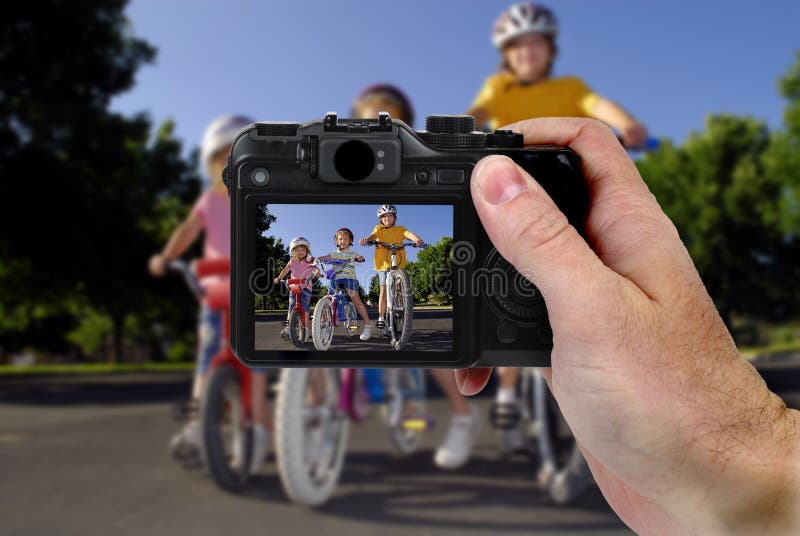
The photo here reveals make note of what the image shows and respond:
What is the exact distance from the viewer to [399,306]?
118 centimetres

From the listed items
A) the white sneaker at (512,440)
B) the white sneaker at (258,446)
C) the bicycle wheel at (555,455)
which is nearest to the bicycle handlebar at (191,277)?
the white sneaker at (258,446)

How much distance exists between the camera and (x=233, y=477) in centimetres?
373

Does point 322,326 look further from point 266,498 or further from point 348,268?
point 266,498

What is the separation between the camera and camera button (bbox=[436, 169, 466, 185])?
1183 millimetres

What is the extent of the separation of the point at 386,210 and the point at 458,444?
3.37m

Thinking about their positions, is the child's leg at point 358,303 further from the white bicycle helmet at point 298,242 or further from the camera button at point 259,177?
the camera button at point 259,177

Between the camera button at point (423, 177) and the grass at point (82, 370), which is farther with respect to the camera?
the grass at point (82, 370)

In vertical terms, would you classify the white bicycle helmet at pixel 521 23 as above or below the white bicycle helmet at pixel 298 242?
above

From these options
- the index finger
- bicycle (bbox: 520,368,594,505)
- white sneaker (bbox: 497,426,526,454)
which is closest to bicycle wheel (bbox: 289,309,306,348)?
the index finger

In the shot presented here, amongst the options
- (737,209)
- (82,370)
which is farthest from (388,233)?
(737,209)

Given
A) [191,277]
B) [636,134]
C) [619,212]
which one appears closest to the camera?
[619,212]

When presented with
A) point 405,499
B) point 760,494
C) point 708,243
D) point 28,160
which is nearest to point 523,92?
point 405,499

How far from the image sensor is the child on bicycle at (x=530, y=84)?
2.76m

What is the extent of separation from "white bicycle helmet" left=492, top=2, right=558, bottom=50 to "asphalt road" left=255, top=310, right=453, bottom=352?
2.54m
